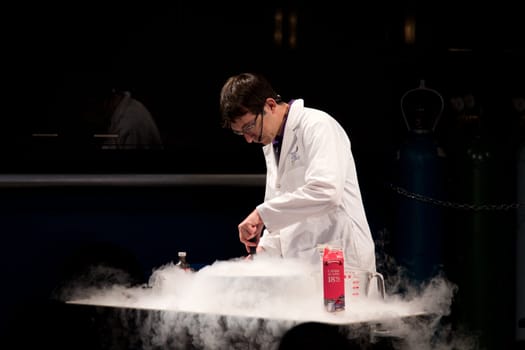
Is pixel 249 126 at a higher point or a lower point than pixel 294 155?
higher

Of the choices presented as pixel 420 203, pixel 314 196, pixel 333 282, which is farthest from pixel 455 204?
pixel 333 282

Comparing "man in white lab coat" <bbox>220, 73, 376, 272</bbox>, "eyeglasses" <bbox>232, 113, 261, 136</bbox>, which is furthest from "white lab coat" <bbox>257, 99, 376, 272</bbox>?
"eyeglasses" <bbox>232, 113, 261, 136</bbox>

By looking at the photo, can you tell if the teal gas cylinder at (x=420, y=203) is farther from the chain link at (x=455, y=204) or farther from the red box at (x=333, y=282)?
the red box at (x=333, y=282)

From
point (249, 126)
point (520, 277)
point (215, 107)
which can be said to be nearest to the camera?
point (249, 126)

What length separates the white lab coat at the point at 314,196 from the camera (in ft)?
9.27

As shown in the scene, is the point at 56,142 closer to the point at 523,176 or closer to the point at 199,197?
the point at 199,197

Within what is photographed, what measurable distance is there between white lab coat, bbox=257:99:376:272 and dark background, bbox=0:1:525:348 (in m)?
1.51

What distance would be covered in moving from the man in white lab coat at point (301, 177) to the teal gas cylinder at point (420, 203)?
1.47 metres

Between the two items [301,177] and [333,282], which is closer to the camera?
[333,282]

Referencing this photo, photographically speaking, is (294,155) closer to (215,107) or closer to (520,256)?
(215,107)

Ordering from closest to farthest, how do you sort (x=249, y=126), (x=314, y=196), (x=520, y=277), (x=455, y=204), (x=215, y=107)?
(x=314, y=196)
(x=249, y=126)
(x=455, y=204)
(x=520, y=277)
(x=215, y=107)

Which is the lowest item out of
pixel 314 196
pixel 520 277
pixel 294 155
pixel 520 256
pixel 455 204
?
pixel 520 277

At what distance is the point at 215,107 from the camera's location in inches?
189

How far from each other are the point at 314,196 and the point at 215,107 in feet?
6.86
